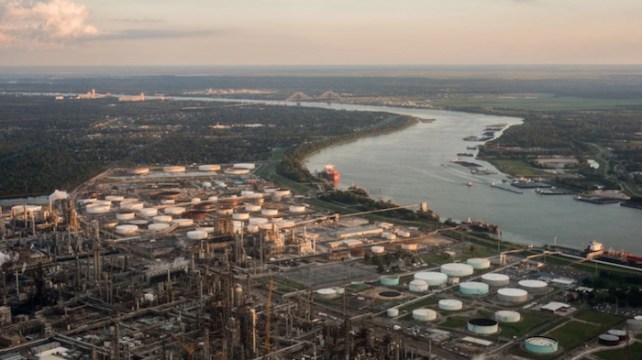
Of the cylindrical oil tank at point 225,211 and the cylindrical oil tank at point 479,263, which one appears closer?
the cylindrical oil tank at point 479,263

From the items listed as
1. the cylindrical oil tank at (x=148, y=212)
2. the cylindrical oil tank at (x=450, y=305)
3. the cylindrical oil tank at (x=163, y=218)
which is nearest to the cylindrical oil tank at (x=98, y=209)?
the cylindrical oil tank at (x=148, y=212)

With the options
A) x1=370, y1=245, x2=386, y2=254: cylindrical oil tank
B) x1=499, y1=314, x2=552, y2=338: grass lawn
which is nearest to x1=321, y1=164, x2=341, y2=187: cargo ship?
x1=370, y1=245, x2=386, y2=254: cylindrical oil tank

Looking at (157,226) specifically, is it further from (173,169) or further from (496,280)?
(173,169)

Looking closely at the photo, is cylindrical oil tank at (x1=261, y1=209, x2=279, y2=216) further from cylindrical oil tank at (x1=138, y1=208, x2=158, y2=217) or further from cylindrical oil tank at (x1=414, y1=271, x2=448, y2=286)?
cylindrical oil tank at (x1=414, y1=271, x2=448, y2=286)

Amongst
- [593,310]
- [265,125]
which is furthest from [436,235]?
[265,125]

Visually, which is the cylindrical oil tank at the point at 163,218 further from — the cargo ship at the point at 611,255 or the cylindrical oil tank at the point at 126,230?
the cargo ship at the point at 611,255

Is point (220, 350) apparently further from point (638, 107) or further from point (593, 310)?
point (638, 107)

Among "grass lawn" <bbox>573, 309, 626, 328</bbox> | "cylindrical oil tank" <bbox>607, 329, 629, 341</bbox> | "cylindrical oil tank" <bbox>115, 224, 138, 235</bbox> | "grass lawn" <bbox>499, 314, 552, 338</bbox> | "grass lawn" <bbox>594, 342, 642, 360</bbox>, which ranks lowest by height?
"grass lawn" <bbox>594, 342, 642, 360</bbox>
